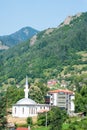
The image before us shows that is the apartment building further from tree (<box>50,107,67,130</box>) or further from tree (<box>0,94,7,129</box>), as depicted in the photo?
tree (<box>0,94,7,129</box>)

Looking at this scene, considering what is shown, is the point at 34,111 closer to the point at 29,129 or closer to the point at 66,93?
the point at 66,93

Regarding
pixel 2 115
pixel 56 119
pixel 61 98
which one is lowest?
pixel 56 119

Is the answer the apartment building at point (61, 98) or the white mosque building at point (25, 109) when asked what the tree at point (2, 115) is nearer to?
the white mosque building at point (25, 109)

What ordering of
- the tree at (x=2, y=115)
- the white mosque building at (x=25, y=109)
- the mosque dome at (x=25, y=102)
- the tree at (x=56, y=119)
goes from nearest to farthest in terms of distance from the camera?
the tree at (x=2, y=115) → the tree at (x=56, y=119) → the white mosque building at (x=25, y=109) → the mosque dome at (x=25, y=102)

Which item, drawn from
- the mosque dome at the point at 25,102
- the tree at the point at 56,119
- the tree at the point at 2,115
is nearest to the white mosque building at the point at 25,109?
the mosque dome at the point at 25,102

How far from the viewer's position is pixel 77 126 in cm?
9819

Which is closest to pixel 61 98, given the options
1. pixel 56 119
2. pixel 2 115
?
pixel 56 119

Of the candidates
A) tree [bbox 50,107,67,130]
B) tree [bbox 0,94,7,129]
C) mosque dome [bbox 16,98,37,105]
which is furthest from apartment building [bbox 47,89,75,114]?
tree [bbox 0,94,7,129]

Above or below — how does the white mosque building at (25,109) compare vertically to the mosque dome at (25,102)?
below

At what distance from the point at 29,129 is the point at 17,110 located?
2999cm

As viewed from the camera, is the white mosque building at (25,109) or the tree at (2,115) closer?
the tree at (2,115)

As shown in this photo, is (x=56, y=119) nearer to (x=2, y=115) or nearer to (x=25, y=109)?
(x=2, y=115)

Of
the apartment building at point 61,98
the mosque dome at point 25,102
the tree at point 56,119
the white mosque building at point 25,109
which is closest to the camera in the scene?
the tree at point 56,119

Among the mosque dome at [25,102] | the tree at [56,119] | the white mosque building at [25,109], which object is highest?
the mosque dome at [25,102]
